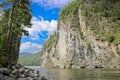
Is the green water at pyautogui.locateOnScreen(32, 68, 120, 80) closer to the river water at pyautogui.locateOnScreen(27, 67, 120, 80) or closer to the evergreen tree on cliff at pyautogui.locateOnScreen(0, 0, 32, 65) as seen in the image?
the river water at pyautogui.locateOnScreen(27, 67, 120, 80)

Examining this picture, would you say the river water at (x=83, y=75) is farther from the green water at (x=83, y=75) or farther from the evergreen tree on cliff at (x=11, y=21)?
the evergreen tree on cliff at (x=11, y=21)

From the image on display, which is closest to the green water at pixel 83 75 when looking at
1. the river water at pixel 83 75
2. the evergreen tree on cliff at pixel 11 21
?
the river water at pixel 83 75

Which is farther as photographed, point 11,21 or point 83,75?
point 83,75

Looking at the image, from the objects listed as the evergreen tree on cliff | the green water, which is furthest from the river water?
the evergreen tree on cliff

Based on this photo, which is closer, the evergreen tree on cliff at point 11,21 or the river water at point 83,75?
the evergreen tree on cliff at point 11,21

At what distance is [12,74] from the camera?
83.7ft

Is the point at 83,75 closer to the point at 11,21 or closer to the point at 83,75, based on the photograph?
the point at 83,75

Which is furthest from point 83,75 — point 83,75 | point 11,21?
point 11,21

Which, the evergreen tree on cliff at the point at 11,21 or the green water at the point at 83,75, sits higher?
the evergreen tree on cliff at the point at 11,21

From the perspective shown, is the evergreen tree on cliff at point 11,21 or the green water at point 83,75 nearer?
the evergreen tree on cliff at point 11,21

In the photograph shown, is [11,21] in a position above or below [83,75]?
above

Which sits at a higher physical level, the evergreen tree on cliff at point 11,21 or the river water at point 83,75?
the evergreen tree on cliff at point 11,21

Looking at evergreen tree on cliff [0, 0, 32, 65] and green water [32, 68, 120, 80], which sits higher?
evergreen tree on cliff [0, 0, 32, 65]

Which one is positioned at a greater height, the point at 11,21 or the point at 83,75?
the point at 11,21
